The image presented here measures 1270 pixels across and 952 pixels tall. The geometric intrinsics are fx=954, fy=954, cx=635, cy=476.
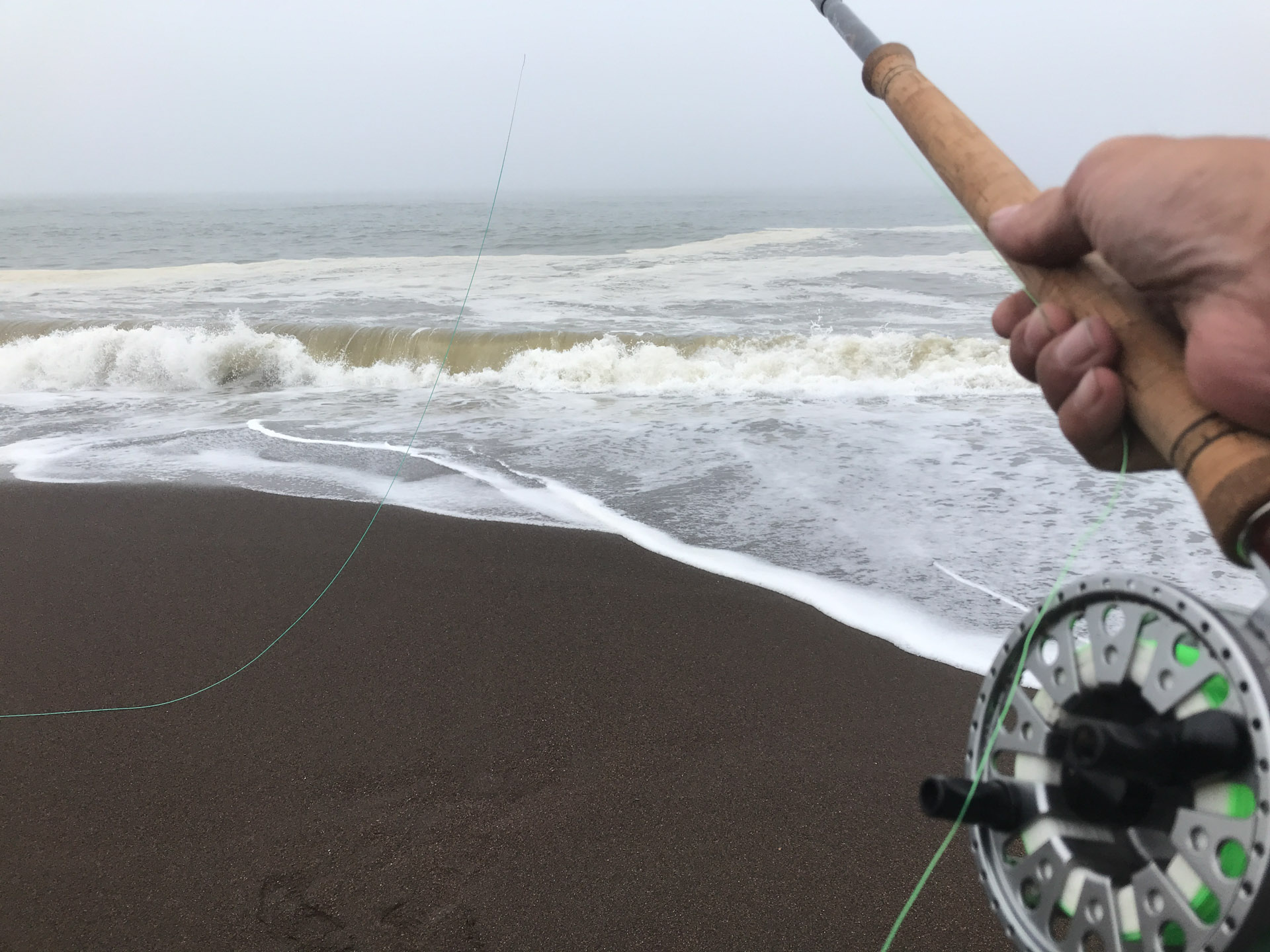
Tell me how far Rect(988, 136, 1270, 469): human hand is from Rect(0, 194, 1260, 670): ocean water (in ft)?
6.51

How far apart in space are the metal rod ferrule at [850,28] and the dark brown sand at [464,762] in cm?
177

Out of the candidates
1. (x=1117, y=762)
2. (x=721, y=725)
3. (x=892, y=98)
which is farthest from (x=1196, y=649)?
(x=721, y=725)

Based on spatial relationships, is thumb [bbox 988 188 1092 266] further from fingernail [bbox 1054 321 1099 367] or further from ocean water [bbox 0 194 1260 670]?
ocean water [bbox 0 194 1260 670]

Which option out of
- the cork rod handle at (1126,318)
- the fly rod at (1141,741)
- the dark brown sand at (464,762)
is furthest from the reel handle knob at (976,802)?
the dark brown sand at (464,762)

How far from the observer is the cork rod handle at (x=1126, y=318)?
0.93 m

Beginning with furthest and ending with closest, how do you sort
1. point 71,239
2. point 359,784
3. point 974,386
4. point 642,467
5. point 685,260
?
1. point 71,239
2. point 685,260
3. point 974,386
4. point 642,467
5. point 359,784

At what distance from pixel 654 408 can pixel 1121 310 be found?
230 inches

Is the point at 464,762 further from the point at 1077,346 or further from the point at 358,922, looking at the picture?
the point at 1077,346

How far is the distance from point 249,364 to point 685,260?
8.97m

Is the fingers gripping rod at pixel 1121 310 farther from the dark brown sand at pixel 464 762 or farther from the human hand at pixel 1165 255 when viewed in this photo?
the dark brown sand at pixel 464 762

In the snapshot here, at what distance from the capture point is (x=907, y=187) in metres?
31.2

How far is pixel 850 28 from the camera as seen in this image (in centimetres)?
179

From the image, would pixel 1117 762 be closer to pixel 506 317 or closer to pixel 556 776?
pixel 556 776

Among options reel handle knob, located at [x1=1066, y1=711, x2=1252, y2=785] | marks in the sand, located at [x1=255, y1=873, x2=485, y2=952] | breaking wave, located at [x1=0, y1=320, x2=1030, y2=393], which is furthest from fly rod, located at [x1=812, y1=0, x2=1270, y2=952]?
breaking wave, located at [x1=0, y1=320, x2=1030, y2=393]
